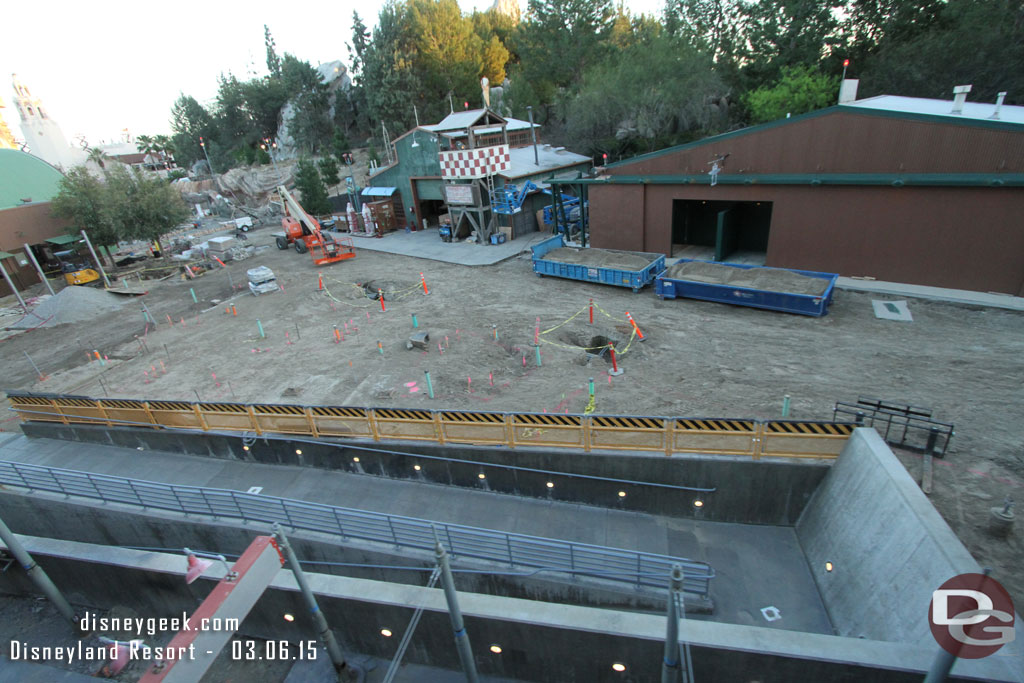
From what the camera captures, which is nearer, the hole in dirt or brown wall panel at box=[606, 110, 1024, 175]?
the hole in dirt

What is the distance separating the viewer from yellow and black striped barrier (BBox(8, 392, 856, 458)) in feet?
32.8

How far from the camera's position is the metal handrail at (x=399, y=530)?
8805 mm

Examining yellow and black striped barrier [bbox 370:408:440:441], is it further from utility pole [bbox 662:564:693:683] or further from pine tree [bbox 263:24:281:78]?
pine tree [bbox 263:24:281:78]

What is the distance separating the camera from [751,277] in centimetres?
1870

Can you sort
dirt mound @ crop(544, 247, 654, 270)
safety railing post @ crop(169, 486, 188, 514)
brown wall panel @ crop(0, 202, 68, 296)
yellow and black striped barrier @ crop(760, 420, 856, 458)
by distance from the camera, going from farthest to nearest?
brown wall panel @ crop(0, 202, 68, 296) < dirt mound @ crop(544, 247, 654, 270) < safety railing post @ crop(169, 486, 188, 514) < yellow and black striped barrier @ crop(760, 420, 856, 458)

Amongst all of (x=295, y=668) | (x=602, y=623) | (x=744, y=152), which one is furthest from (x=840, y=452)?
(x=744, y=152)

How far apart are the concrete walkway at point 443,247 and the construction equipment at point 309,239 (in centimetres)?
228

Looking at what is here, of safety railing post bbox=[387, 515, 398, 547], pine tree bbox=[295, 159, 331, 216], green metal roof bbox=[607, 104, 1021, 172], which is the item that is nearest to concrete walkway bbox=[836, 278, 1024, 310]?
green metal roof bbox=[607, 104, 1021, 172]

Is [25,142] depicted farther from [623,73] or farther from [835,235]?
[835,235]

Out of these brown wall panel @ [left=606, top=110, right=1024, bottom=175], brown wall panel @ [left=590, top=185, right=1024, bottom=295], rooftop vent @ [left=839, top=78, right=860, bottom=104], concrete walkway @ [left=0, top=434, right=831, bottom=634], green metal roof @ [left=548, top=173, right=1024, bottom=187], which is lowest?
concrete walkway @ [left=0, top=434, right=831, bottom=634]

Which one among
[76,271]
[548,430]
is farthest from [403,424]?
[76,271]

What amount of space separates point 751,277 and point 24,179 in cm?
4688

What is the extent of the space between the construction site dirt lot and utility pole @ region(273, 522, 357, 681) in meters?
6.46

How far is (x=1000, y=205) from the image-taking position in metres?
16.0
